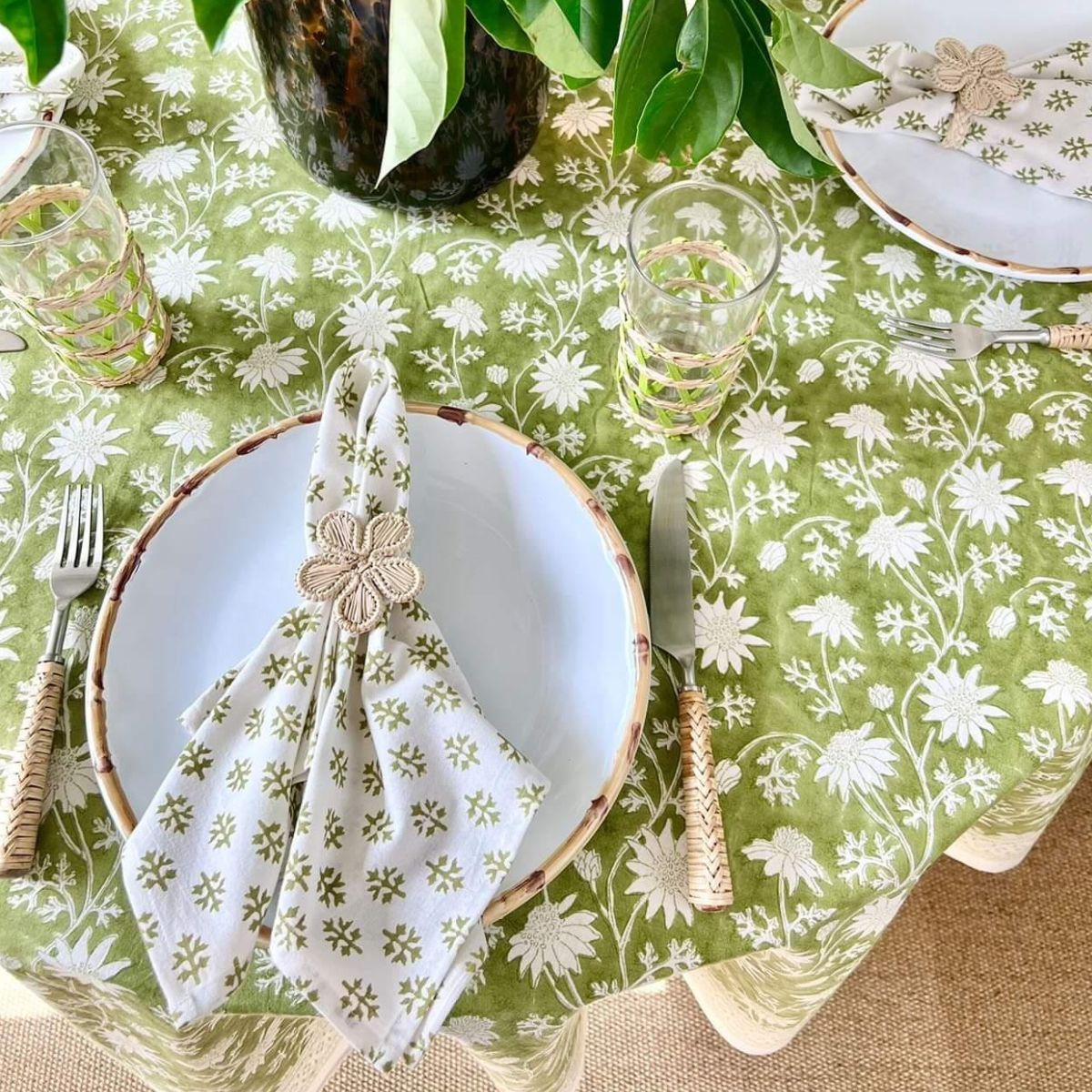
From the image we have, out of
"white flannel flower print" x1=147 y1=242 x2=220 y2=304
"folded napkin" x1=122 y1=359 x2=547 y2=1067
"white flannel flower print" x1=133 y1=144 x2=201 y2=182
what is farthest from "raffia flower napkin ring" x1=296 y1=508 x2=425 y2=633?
"white flannel flower print" x1=133 y1=144 x2=201 y2=182

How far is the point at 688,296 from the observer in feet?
1.87

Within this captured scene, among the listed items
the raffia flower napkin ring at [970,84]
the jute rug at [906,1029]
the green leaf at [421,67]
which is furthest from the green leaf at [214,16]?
the jute rug at [906,1029]

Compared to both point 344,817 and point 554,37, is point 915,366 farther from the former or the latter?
point 344,817

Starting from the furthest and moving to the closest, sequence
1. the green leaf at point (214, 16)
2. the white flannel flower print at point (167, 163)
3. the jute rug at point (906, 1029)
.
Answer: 1. the jute rug at point (906, 1029)
2. the white flannel flower print at point (167, 163)
3. the green leaf at point (214, 16)

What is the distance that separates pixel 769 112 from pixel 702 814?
1.13ft

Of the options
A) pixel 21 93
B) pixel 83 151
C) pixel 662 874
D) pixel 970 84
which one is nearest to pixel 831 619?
pixel 662 874

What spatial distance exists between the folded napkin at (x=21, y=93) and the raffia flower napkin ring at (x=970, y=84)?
60cm

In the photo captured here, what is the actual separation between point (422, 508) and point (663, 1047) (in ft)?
2.55

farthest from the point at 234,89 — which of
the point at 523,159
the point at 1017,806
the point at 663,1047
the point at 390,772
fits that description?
the point at 663,1047

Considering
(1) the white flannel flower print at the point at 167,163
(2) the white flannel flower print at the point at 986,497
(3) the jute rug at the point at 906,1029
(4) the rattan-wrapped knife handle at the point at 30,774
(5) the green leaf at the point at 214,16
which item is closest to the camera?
(5) the green leaf at the point at 214,16

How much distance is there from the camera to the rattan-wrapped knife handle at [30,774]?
17.5 inches

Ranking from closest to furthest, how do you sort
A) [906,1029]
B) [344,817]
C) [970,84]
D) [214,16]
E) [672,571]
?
[214,16] < [344,817] < [672,571] < [970,84] < [906,1029]

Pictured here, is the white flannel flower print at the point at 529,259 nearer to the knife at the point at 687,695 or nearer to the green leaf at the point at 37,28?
the knife at the point at 687,695

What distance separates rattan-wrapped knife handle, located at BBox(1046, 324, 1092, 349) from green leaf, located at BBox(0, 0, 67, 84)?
1.86ft
